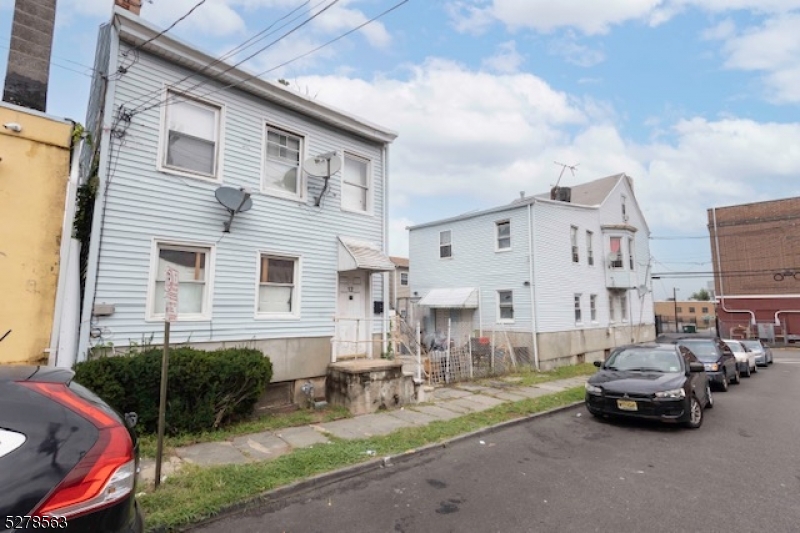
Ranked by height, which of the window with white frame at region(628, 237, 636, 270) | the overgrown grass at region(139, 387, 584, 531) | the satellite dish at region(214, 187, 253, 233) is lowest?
the overgrown grass at region(139, 387, 584, 531)

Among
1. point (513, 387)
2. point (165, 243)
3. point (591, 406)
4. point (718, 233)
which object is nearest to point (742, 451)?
point (591, 406)

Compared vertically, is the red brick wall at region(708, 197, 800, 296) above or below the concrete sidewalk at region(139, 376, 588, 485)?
above

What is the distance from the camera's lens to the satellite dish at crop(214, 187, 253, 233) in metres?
8.01

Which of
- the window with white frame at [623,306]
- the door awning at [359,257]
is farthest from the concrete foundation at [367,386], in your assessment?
the window with white frame at [623,306]

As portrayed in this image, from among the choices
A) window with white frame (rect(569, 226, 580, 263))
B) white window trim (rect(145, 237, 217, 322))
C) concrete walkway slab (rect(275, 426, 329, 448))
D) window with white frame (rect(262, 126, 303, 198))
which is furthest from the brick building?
white window trim (rect(145, 237, 217, 322))

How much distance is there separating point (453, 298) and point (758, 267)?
29.2 m

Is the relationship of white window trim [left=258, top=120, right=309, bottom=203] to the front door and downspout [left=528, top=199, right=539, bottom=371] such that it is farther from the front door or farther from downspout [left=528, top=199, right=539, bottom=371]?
downspout [left=528, top=199, right=539, bottom=371]

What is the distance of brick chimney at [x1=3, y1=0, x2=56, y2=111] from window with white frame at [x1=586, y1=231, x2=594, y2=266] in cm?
2044

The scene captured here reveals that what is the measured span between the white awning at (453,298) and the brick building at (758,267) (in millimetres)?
27592

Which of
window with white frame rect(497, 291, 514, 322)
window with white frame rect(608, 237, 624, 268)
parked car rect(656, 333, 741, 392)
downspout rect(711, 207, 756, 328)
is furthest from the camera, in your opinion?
downspout rect(711, 207, 756, 328)

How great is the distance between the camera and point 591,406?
8148 mm

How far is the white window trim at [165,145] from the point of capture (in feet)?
25.3

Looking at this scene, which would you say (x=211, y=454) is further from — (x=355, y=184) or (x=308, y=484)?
(x=355, y=184)

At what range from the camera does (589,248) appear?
20.4 metres
